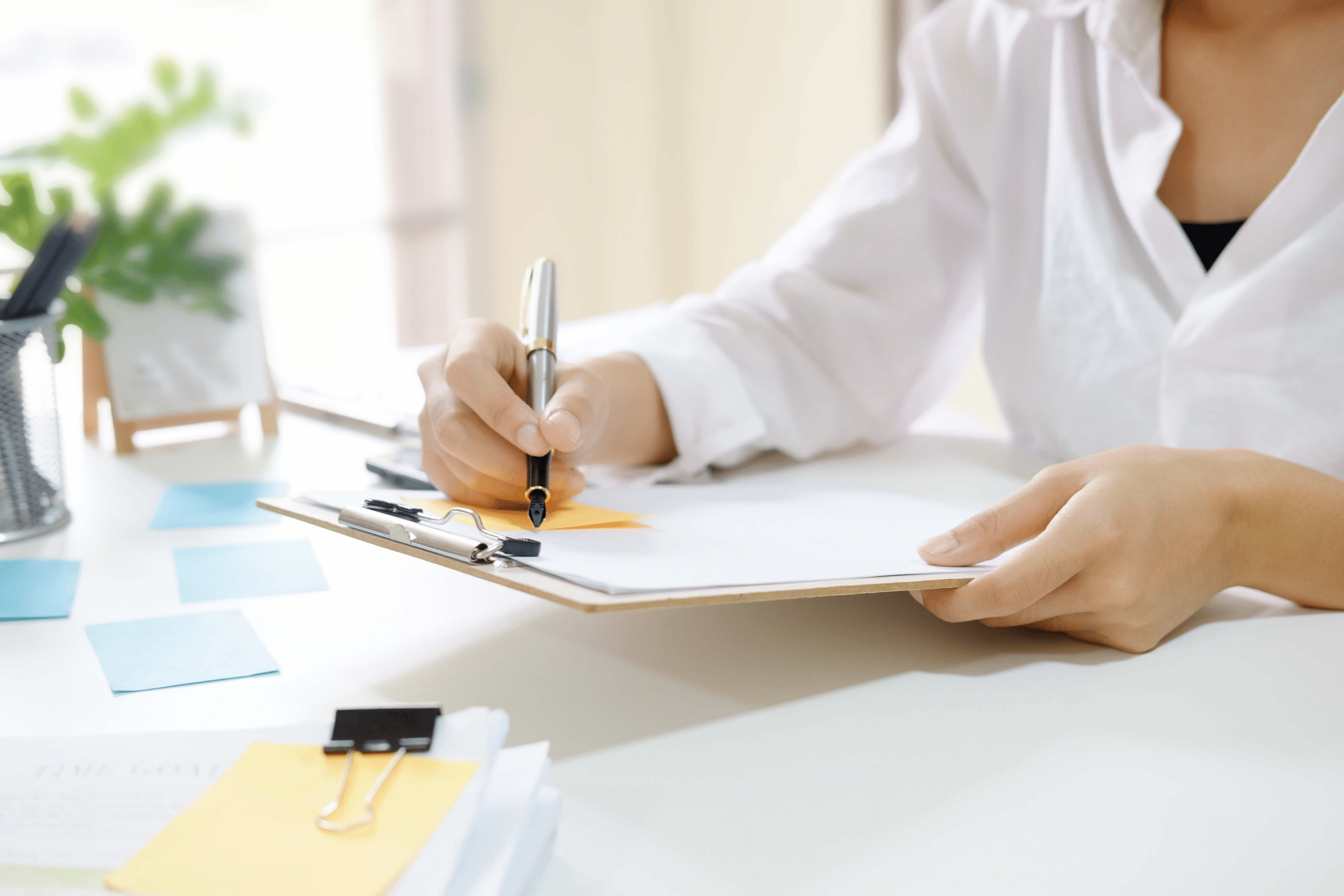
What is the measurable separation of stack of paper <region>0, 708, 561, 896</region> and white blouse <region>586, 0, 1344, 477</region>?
45cm

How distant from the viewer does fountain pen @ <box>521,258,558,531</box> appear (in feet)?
2.07

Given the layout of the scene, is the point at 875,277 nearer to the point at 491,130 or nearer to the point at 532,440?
the point at 532,440

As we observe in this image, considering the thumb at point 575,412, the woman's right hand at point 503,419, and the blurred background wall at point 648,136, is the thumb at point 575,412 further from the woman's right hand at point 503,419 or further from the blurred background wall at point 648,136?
the blurred background wall at point 648,136

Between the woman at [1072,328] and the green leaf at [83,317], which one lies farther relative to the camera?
the green leaf at [83,317]

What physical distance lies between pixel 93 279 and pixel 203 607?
422mm

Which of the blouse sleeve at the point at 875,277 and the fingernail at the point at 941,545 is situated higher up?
the blouse sleeve at the point at 875,277

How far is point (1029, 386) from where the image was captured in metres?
0.90

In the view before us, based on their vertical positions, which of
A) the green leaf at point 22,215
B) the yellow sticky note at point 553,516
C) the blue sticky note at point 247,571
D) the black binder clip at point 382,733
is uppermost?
the green leaf at point 22,215

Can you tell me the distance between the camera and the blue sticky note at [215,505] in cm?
76

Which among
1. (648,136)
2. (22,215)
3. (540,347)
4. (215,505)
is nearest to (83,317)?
(22,215)

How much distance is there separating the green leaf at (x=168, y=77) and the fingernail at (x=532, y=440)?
1.69 ft

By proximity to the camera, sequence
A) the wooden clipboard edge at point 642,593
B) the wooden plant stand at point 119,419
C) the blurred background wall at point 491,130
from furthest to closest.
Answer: the blurred background wall at point 491,130 < the wooden plant stand at point 119,419 < the wooden clipboard edge at point 642,593

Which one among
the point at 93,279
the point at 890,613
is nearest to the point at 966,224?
the point at 890,613

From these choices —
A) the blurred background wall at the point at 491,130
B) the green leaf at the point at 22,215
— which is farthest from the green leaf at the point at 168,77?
the blurred background wall at the point at 491,130
